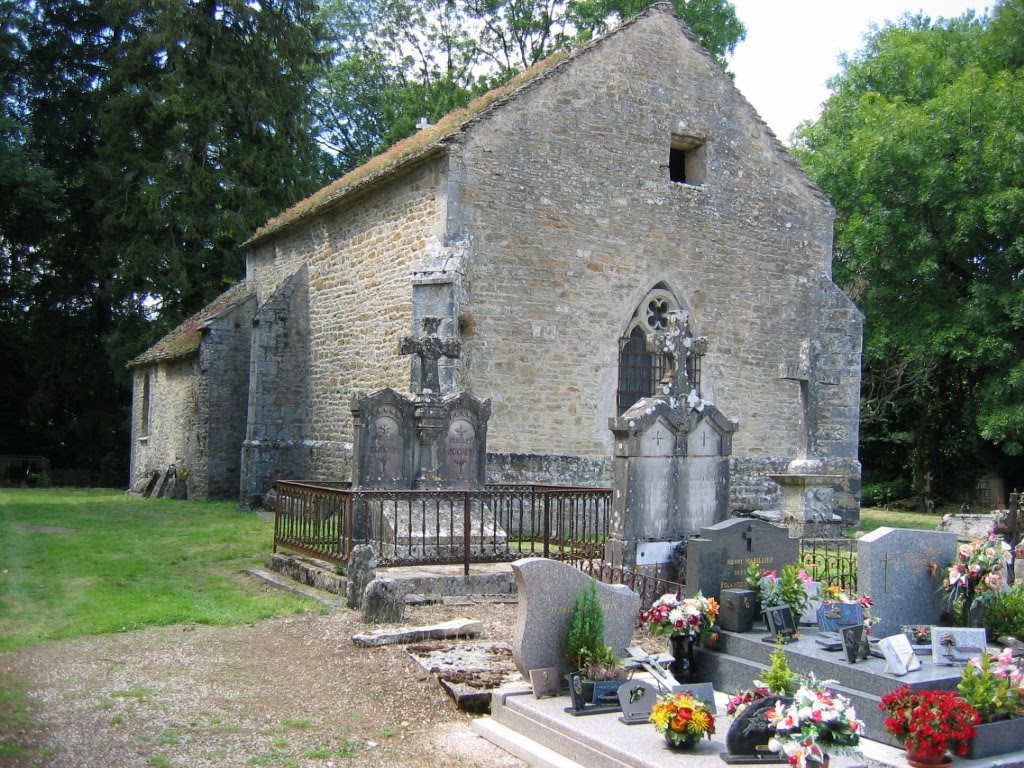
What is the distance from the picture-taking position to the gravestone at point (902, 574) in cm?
793

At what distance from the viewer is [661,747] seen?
580 cm

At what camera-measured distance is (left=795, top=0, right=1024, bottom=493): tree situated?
75.0 ft

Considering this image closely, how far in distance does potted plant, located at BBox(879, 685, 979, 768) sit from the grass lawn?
6200 mm

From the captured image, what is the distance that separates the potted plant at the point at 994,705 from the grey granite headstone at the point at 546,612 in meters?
2.52

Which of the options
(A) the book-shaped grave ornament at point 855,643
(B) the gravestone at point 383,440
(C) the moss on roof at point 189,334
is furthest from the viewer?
(C) the moss on roof at point 189,334

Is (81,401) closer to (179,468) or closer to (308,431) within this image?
(179,468)

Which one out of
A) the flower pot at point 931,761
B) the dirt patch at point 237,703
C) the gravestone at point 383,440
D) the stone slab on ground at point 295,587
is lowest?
the dirt patch at point 237,703

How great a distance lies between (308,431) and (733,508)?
29.7ft

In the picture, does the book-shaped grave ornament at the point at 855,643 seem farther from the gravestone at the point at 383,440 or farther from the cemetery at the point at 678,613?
the gravestone at the point at 383,440

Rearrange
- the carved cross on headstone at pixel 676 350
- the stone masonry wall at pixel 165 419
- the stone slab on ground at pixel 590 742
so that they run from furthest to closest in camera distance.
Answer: the stone masonry wall at pixel 165 419 < the carved cross on headstone at pixel 676 350 < the stone slab on ground at pixel 590 742

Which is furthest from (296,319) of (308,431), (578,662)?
(578,662)

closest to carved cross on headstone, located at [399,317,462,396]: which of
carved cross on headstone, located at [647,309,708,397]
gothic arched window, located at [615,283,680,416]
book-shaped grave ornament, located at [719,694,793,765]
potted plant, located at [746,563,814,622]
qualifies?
carved cross on headstone, located at [647,309,708,397]

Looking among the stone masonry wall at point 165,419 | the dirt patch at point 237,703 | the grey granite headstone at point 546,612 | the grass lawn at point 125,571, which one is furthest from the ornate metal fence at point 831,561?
the stone masonry wall at point 165,419

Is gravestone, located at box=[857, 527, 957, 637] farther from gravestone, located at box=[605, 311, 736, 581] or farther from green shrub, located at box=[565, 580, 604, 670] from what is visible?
gravestone, located at box=[605, 311, 736, 581]
